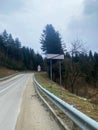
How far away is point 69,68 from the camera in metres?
56.9

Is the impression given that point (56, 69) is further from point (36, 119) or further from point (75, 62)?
point (36, 119)

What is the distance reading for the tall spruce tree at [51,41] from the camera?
A: 92688 mm

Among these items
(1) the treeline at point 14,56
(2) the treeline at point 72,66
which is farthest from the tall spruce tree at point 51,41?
(1) the treeline at point 14,56

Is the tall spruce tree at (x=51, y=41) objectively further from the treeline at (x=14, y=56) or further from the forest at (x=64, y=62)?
the treeline at (x=14, y=56)

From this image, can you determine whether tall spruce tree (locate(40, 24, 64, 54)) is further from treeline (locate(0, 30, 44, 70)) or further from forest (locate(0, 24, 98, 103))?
treeline (locate(0, 30, 44, 70))

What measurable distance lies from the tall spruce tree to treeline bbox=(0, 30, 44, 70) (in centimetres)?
4687

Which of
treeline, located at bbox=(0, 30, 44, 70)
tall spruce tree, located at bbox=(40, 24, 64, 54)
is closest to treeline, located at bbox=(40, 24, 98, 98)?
tall spruce tree, located at bbox=(40, 24, 64, 54)

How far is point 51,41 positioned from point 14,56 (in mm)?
80488

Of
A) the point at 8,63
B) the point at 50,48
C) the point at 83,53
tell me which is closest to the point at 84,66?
the point at 83,53

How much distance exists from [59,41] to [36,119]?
269 ft

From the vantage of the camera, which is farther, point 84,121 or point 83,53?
point 83,53

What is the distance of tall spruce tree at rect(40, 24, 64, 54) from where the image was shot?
9269cm

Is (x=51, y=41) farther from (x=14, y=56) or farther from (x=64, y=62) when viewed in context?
(x=14, y=56)

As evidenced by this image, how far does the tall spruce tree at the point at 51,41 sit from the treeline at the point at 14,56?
46.9 metres
